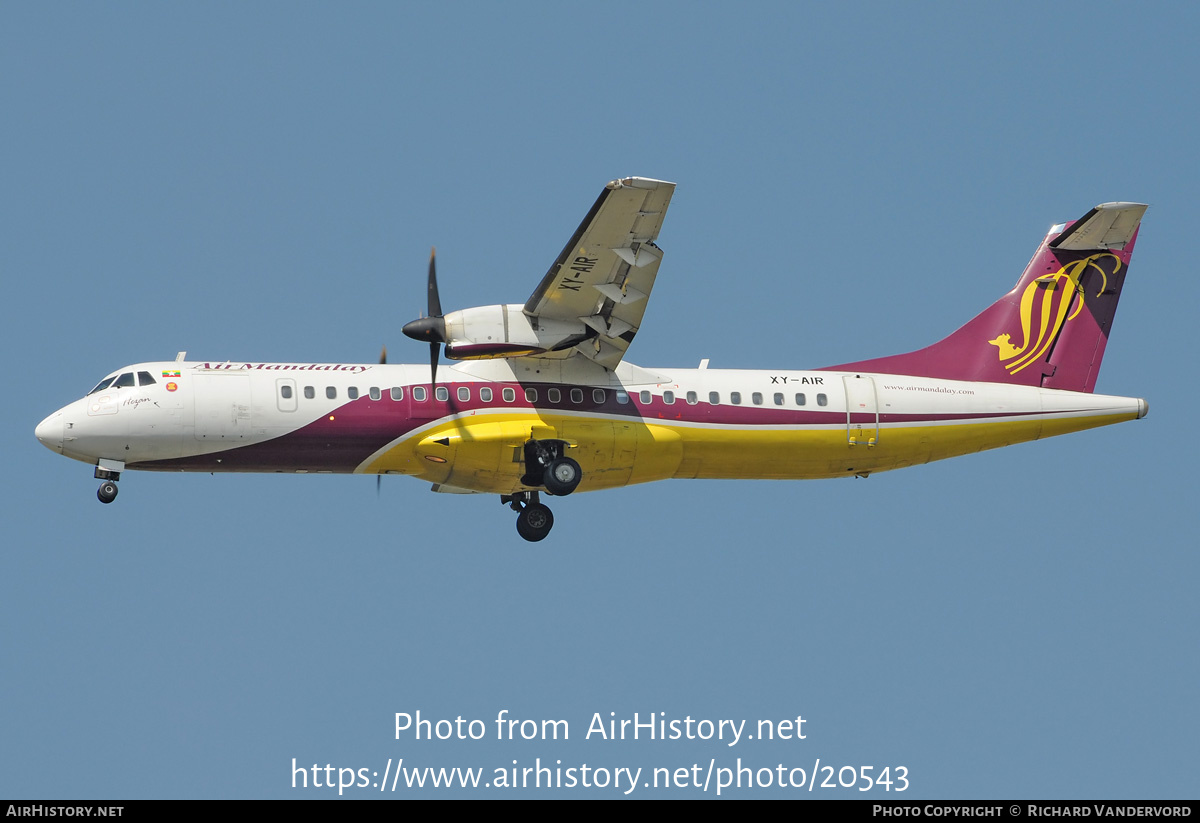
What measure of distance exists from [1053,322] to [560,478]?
944cm

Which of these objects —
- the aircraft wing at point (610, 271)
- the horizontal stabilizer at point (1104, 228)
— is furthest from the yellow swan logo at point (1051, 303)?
the aircraft wing at point (610, 271)

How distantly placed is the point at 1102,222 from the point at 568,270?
9951mm

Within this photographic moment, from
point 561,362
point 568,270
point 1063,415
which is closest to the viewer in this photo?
point 568,270

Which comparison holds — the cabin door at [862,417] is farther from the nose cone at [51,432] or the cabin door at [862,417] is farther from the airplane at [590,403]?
the nose cone at [51,432]

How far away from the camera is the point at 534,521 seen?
25625 mm

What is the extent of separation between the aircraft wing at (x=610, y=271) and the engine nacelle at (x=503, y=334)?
132mm

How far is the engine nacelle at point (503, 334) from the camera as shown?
2319 cm

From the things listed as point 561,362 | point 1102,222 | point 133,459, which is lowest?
point 133,459

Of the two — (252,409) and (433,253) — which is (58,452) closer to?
(252,409)

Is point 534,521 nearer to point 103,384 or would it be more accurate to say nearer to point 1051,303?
point 103,384

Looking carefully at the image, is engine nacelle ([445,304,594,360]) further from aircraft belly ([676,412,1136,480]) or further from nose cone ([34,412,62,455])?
nose cone ([34,412,62,455])

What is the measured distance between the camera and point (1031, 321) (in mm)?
27453

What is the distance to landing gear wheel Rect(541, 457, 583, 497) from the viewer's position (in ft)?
79.3

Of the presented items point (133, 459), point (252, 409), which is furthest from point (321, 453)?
point (133, 459)
